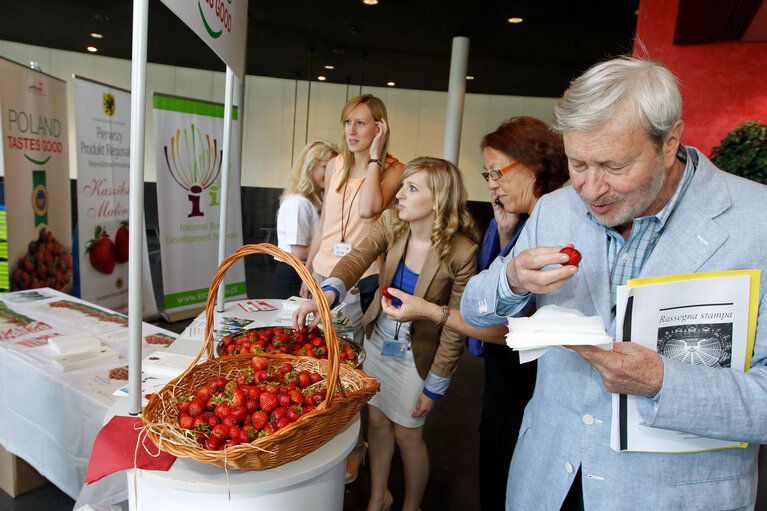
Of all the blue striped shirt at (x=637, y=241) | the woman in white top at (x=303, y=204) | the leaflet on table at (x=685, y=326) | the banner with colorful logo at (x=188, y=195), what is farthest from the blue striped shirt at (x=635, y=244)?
the banner with colorful logo at (x=188, y=195)

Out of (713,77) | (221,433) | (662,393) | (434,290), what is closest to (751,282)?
(662,393)

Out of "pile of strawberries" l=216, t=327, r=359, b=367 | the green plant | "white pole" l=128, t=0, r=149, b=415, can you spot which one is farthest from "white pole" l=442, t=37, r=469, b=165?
"white pole" l=128, t=0, r=149, b=415

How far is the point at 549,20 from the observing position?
5727mm

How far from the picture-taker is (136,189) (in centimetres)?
120

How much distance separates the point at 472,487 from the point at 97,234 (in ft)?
12.1

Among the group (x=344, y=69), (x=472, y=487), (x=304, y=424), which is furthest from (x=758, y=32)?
(x=344, y=69)

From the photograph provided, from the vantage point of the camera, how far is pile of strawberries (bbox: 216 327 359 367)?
1549 mm

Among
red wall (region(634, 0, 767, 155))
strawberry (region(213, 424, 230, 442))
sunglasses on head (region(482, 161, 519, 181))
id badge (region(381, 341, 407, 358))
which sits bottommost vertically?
id badge (region(381, 341, 407, 358))

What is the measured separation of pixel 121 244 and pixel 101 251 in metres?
0.24

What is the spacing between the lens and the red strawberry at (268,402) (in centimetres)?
106

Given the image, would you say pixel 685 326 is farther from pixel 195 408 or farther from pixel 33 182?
pixel 33 182

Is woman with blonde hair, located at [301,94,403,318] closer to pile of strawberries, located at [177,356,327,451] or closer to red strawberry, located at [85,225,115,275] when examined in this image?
pile of strawberries, located at [177,356,327,451]

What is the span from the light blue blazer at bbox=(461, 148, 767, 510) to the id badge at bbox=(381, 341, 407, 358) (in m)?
0.88

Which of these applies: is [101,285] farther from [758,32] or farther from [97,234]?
[758,32]
